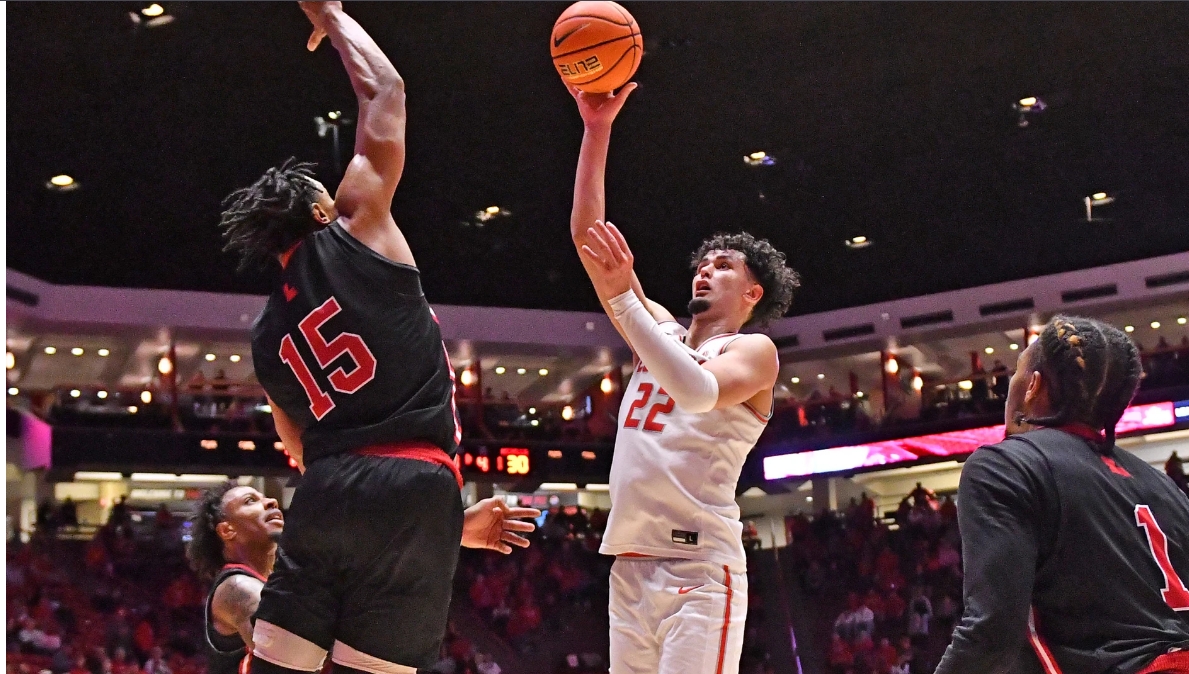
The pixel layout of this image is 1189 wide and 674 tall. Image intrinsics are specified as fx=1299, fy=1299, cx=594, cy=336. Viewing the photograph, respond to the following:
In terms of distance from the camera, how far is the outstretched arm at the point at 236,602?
15.6 ft

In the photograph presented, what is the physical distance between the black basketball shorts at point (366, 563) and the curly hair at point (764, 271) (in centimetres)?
195

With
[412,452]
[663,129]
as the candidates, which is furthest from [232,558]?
[663,129]

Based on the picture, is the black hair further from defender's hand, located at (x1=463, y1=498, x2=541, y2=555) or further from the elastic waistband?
defender's hand, located at (x1=463, y1=498, x2=541, y2=555)

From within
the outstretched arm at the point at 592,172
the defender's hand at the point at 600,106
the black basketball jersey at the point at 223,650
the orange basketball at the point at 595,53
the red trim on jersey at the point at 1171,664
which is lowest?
the black basketball jersey at the point at 223,650

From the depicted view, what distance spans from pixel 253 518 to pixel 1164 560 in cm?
365

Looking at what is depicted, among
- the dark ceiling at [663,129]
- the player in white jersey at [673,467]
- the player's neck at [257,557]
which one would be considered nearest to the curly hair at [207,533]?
the player's neck at [257,557]

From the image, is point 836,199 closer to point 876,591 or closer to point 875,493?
point 876,591

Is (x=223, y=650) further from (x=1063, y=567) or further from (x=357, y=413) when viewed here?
(x=1063, y=567)

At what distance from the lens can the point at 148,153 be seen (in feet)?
47.6

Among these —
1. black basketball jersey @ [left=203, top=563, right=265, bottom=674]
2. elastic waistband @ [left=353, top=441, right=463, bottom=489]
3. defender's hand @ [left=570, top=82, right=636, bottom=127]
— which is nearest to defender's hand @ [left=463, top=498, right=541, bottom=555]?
elastic waistband @ [left=353, top=441, right=463, bottom=489]

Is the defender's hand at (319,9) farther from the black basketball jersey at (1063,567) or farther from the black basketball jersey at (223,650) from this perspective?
the black basketball jersey at (223,650)

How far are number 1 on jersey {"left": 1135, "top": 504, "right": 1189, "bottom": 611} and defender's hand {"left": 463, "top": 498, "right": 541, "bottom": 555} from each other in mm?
1587

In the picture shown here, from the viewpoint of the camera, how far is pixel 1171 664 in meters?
2.53

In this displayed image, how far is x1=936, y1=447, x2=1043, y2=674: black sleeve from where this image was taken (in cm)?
249
